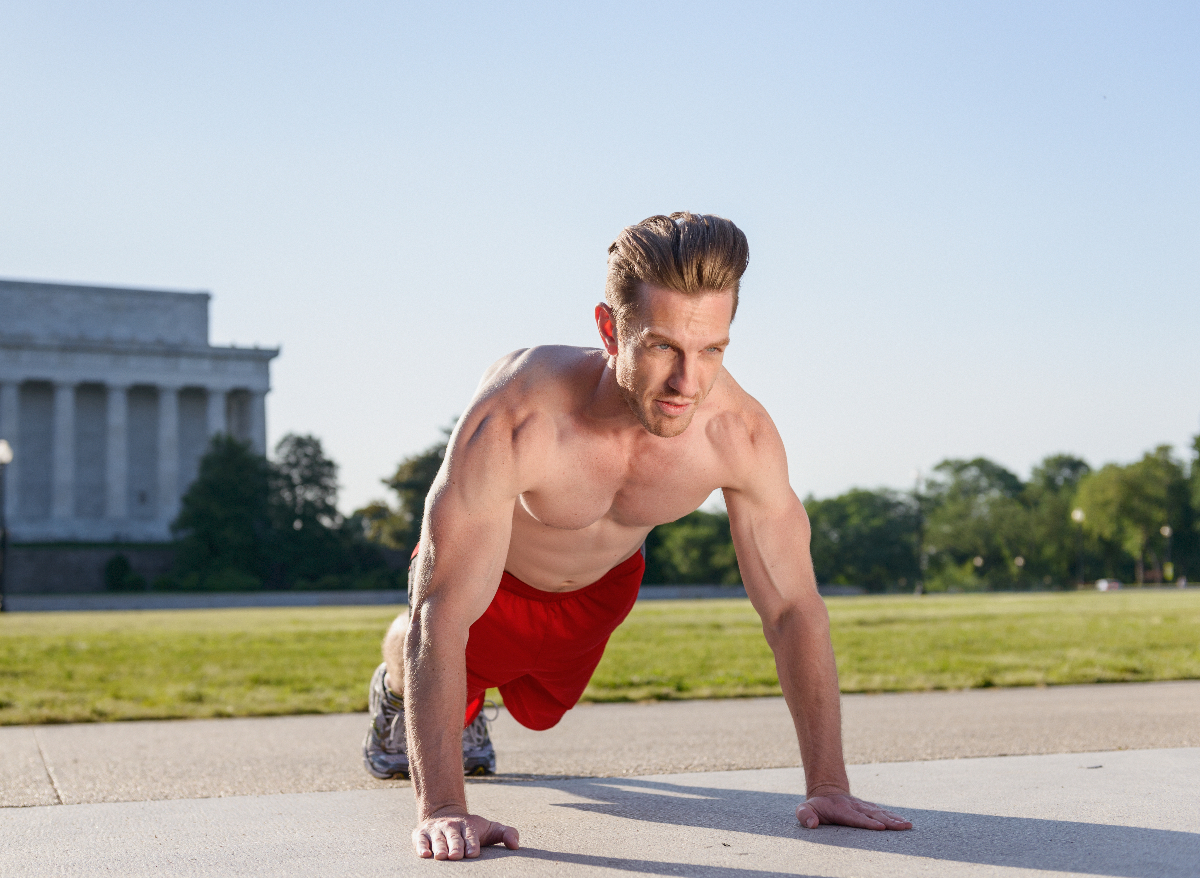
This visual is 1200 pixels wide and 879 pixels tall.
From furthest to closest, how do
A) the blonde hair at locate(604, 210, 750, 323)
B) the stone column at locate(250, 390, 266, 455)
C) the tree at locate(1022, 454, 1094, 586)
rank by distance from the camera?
the tree at locate(1022, 454, 1094, 586), the stone column at locate(250, 390, 266, 455), the blonde hair at locate(604, 210, 750, 323)

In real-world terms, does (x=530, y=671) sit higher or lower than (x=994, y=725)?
higher

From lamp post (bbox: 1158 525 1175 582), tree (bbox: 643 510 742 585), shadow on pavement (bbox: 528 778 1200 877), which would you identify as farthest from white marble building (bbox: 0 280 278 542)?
shadow on pavement (bbox: 528 778 1200 877)

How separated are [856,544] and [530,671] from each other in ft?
275

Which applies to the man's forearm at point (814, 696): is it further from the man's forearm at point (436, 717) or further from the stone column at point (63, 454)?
the stone column at point (63, 454)

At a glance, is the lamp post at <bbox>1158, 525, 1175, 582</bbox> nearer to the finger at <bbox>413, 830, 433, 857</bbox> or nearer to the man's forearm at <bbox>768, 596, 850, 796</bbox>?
the man's forearm at <bbox>768, 596, 850, 796</bbox>

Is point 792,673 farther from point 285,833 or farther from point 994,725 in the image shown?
point 994,725

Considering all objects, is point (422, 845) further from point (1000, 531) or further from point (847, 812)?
point (1000, 531)

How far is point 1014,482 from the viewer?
112312 millimetres

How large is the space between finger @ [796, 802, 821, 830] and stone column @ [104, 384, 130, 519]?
2971 inches

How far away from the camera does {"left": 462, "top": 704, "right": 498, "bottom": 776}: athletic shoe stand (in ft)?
16.2

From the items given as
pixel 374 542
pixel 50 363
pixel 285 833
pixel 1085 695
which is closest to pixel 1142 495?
pixel 374 542

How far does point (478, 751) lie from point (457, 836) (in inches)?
68.3

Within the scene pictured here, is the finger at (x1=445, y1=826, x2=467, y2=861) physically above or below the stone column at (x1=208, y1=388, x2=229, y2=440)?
below

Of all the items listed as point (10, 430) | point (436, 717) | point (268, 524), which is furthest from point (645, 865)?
point (10, 430)
